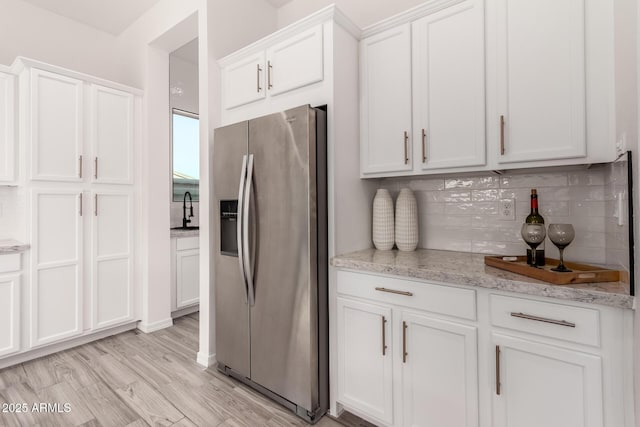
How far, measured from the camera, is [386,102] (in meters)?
1.99

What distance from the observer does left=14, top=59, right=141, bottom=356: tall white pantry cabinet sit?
250 cm

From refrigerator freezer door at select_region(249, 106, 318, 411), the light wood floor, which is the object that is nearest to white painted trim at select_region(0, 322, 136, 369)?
the light wood floor

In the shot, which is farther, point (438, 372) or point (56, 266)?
point (56, 266)

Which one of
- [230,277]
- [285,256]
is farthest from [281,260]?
[230,277]

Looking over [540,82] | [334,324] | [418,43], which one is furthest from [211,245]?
[540,82]

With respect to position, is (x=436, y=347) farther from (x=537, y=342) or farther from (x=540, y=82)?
(x=540, y=82)

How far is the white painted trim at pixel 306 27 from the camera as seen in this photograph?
1.84 meters

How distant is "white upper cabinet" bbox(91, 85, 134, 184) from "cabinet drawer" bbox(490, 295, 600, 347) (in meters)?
3.20

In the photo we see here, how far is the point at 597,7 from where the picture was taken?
1.39 m

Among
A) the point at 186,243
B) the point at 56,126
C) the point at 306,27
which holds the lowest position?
the point at 186,243

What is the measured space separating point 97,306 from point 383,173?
9.12 feet

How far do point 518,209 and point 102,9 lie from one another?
4000mm

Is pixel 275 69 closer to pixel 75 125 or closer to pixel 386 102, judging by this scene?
pixel 386 102

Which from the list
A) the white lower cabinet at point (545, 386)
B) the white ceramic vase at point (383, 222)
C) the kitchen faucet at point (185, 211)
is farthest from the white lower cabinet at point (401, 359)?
the kitchen faucet at point (185, 211)
